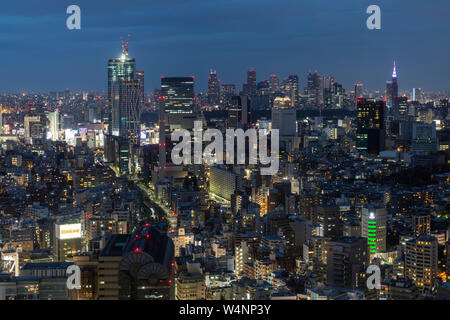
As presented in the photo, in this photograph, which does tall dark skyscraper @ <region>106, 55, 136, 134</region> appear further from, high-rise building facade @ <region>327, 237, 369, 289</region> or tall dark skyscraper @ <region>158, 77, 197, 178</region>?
high-rise building facade @ <region>327, 237, 369, 289</region>

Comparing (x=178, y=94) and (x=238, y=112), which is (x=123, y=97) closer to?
(x=178, y=94)

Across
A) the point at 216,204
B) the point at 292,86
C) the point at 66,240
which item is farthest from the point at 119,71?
the point at 66,240

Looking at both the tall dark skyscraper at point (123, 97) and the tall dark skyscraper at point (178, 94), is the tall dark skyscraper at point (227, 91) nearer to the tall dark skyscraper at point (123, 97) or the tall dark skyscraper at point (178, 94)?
the tall dark skyscraper at point (123, 97)

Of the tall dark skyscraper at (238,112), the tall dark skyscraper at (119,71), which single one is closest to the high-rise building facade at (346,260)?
the tall dark skyscraper at (238,112)
